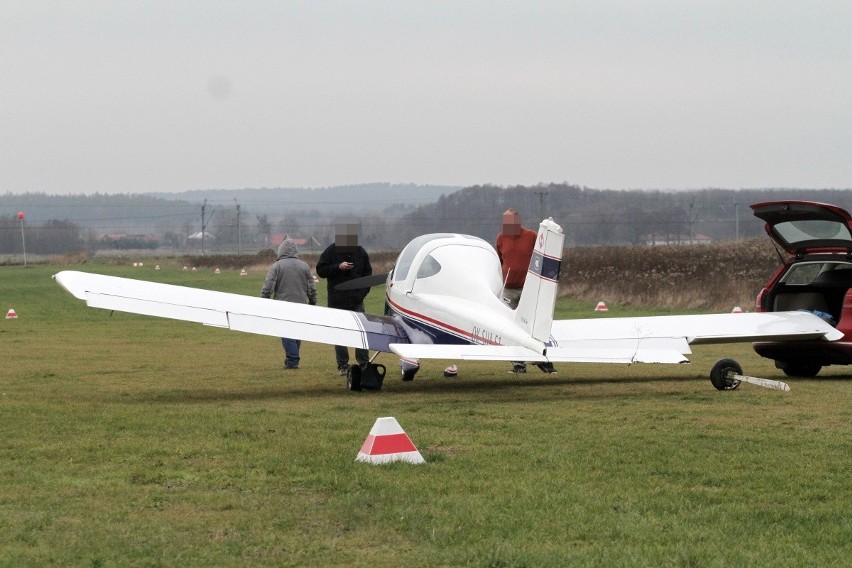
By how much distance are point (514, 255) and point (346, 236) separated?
2.10m

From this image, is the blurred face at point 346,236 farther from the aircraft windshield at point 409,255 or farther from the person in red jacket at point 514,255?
the person in red jacket at point 514,255

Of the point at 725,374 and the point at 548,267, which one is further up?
the point at 548,267

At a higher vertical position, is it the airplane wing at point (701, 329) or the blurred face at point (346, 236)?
the blurred face at point (346, 236)

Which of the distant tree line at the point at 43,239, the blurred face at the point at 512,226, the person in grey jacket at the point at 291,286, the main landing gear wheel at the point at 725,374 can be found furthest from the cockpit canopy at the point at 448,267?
the distant tree line at the point at 43,239

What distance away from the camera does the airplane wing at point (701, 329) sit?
12789 mm

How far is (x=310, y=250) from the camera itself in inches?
2781

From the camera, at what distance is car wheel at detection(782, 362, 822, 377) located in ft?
45.3

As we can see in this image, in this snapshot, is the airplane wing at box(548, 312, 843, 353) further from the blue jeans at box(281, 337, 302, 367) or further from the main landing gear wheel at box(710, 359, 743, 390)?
the blue jeans at box(281, 337, 302, 367)

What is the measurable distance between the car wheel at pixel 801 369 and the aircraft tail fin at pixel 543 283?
392 centimetres

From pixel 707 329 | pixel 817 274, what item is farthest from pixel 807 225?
pixel 707 329

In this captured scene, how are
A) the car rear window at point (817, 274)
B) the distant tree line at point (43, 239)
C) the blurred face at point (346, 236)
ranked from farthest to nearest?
the distant tree line at point (43, 239)
the blurred face at point (346, 236)
the car rear window at point (817, 274)

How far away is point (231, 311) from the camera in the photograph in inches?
484

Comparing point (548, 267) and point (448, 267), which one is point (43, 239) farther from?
point (548, 267)

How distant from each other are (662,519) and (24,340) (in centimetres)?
1684
